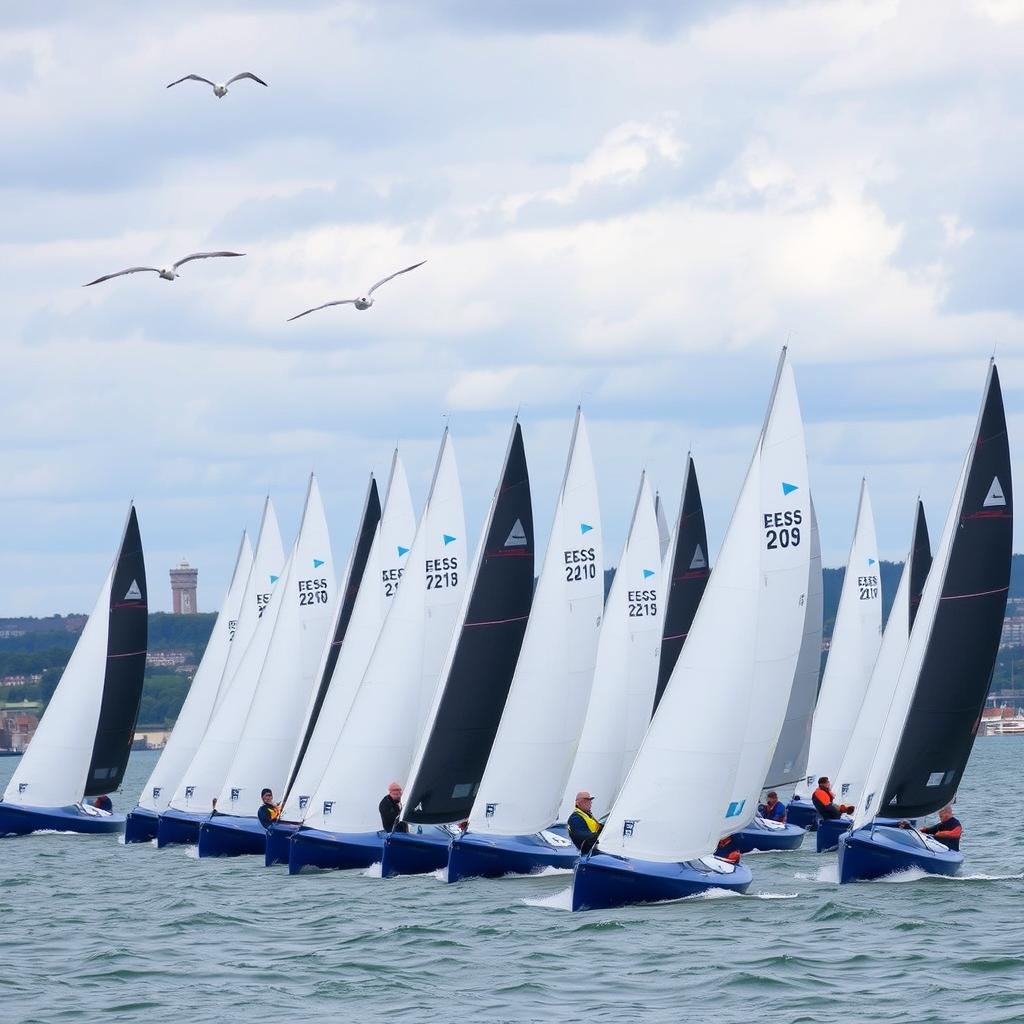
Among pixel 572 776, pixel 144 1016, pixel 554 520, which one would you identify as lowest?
pixel 144 1016

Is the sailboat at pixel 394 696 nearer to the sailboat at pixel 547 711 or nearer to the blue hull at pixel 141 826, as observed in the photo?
the sailboat at pixel 547 711

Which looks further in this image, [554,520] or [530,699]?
[554,520]

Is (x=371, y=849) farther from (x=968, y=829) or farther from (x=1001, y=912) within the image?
(x=968, y=829)

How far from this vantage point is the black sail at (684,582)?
38719mm

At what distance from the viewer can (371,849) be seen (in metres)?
33.0

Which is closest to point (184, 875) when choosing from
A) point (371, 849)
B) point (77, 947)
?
point (371, 849)

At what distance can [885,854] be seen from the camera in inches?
1124

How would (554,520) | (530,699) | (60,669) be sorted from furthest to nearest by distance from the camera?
(60,669)
(554,520)
(530,699)

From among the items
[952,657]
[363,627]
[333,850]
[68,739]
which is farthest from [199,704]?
[952,657]

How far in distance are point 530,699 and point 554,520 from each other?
3.44 metres

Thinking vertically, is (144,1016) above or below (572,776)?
below

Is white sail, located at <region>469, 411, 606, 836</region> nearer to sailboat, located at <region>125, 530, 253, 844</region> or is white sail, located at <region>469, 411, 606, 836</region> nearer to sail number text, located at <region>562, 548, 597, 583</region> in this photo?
sail number text, located at <region>562, 548, 597, 583</region>

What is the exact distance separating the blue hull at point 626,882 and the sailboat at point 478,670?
18.8 ft

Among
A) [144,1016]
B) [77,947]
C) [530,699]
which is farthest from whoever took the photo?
[530,699]
